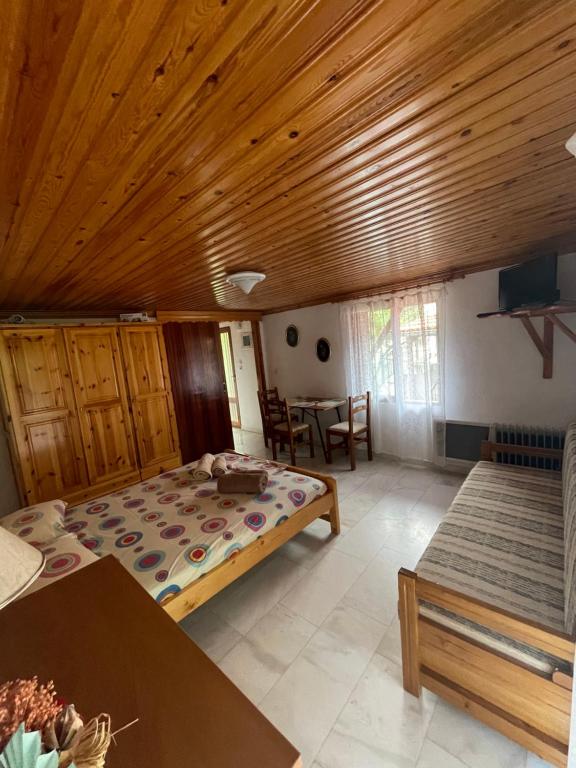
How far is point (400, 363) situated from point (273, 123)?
10.3 ft

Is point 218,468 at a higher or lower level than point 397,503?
higher

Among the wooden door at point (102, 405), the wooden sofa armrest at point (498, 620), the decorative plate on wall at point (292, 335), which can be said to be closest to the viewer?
the wooden sofa armrest at point (498, 620)

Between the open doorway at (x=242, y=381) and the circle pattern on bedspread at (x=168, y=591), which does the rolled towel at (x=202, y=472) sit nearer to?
the circle pattern on bedspread at (x=168, y=591)

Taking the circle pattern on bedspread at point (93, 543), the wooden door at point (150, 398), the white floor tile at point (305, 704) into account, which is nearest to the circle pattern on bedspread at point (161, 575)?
the circle pattern on bedspread at point (93, 543)

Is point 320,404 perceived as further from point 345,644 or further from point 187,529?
point 345,644

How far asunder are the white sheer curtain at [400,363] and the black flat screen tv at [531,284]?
740mm

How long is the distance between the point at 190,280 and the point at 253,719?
271cm

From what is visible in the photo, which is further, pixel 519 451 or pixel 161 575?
pixel 519 451

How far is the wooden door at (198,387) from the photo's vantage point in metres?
4.11

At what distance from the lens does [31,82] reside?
743mm

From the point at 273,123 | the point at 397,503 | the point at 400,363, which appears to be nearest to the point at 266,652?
the point at 397,503

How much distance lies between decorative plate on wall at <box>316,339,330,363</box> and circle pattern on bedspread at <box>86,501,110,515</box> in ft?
10.6

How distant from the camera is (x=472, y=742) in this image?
124 cm

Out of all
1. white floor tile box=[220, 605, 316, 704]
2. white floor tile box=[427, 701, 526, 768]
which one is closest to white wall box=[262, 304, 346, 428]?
white floor tile box=[220, 605, 316, 704]
